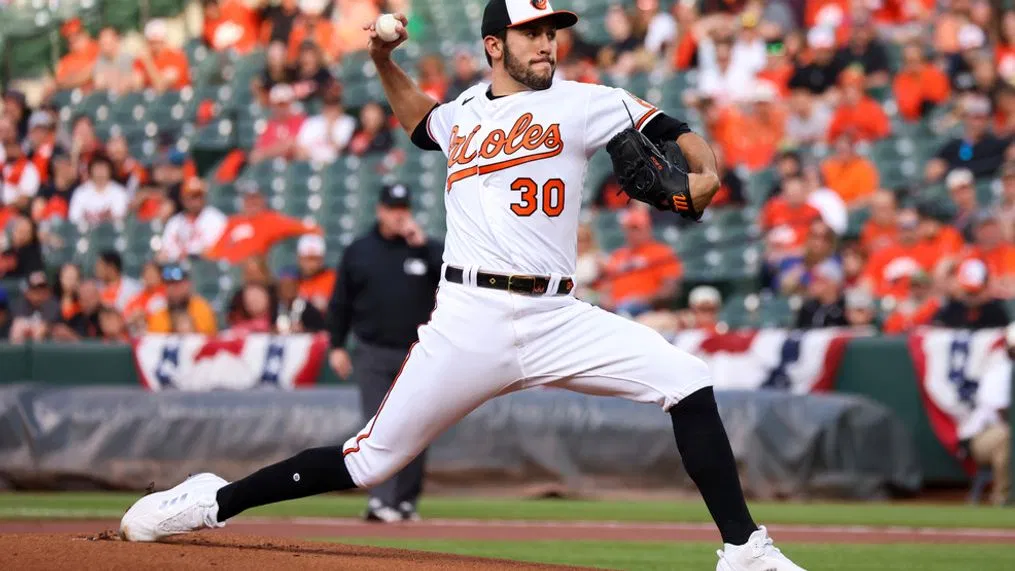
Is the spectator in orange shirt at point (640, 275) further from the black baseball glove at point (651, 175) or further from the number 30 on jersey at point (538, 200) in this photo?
the black baseball glove at point (651, 175)

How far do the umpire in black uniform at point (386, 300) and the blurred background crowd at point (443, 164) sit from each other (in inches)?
126

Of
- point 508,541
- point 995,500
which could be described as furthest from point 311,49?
point 508,541

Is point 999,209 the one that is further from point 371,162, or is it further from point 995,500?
point 371,162

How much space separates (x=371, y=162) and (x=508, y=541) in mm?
9494

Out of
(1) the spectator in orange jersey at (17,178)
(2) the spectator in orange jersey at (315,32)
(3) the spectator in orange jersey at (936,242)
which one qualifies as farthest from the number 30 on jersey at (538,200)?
(1) the spectator in orange jersey at (17,178)

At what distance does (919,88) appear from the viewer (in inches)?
559

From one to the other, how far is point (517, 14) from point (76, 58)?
55.1 ft

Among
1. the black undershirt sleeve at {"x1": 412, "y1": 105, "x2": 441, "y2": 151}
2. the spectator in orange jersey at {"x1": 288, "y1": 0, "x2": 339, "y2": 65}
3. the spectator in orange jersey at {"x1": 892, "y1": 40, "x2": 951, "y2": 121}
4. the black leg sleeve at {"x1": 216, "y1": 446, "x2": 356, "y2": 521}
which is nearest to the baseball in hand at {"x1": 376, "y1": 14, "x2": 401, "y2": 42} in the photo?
the black undershirt sleeve at {"x1": 412, "y1": 105, "x2": 441, "y2": 151}

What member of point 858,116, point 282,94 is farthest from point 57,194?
point 858,116

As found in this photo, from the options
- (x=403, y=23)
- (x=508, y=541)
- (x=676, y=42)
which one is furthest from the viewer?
(x=676, y=42)

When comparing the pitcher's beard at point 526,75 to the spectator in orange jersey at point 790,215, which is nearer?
the pitcher's beard at point 526,75

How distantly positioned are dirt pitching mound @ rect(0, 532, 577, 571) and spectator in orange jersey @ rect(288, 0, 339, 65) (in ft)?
44.4

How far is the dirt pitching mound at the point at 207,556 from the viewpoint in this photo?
489 cm

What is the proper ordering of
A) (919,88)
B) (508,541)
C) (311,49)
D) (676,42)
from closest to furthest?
(508,541) < (919,88) < (676,42) < (311,49)
